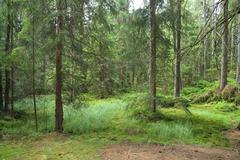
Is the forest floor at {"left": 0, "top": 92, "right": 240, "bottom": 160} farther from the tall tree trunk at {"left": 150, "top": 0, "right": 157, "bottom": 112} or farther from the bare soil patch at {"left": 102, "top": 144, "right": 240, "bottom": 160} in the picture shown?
the tall tree trunk at {"left": 150, "top": 0, "right": 157, "bottom": 112}

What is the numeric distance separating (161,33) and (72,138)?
5.80 meters

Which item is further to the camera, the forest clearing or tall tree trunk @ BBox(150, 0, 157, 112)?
tall tree trunk @ BBox(150, 0, 157, 112)

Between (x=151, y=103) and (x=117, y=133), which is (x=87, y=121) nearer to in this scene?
(x=117, y=133)

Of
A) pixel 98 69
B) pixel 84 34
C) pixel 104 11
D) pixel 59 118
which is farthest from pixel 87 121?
pixel 104 11

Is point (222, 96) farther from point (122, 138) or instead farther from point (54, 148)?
point (54, 148)

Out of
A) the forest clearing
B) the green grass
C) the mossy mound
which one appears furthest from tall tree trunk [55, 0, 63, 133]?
the mossy mound

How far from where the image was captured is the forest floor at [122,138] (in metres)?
7.47

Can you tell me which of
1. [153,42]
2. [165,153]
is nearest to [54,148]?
[165,153]

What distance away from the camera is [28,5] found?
9.62 meters

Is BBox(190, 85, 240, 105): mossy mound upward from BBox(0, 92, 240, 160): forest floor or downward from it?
upward

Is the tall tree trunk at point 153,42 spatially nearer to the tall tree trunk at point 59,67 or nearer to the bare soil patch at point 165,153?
the tall tree trunk at point 59,67

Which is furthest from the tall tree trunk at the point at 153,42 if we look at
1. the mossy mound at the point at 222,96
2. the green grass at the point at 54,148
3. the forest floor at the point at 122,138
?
the mossy mound at the point at 222,96

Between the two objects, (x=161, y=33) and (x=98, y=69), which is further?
(x=161, y=33)

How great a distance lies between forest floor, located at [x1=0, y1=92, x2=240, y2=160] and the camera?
24.5 feet
